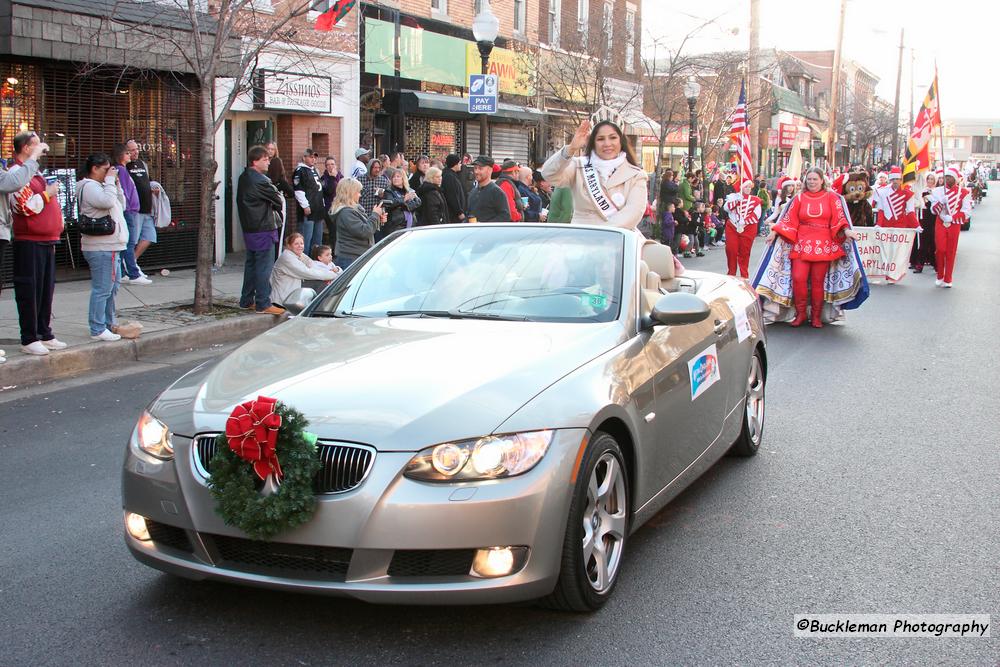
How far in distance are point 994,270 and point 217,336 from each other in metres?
17.1

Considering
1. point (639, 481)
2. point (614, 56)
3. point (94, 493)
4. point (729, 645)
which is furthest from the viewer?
point (614, 56)

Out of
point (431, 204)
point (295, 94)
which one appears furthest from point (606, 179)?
point (295, 94)

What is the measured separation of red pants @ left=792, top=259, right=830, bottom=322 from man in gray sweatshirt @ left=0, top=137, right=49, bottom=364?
850 centimetres

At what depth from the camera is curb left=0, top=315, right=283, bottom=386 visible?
909cm

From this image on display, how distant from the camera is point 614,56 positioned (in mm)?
31547

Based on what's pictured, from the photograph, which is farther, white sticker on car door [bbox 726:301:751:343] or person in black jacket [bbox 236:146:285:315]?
person in black jacket [bbox 236:146:285:315]

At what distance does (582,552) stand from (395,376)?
95 centimetres

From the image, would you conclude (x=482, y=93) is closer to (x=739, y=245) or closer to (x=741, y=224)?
(x=741, y=224)

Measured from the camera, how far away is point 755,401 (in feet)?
22.1

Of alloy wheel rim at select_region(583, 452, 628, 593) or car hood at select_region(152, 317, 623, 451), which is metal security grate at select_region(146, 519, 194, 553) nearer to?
car hood at select_region(152, 317, 623, 451)

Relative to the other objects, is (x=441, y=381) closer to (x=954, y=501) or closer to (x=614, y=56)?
(x=954, y=501)

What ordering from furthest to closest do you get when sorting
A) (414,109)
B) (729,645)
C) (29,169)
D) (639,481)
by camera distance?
1. (414,109)
2. (29,169)
3. (639,481)
4. (729,645)

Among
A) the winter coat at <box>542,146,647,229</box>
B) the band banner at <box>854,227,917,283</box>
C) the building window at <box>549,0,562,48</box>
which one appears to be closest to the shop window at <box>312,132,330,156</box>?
the band banner at <box>854,227,917,283</box>

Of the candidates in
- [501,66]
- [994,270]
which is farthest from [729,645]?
[501,66]
